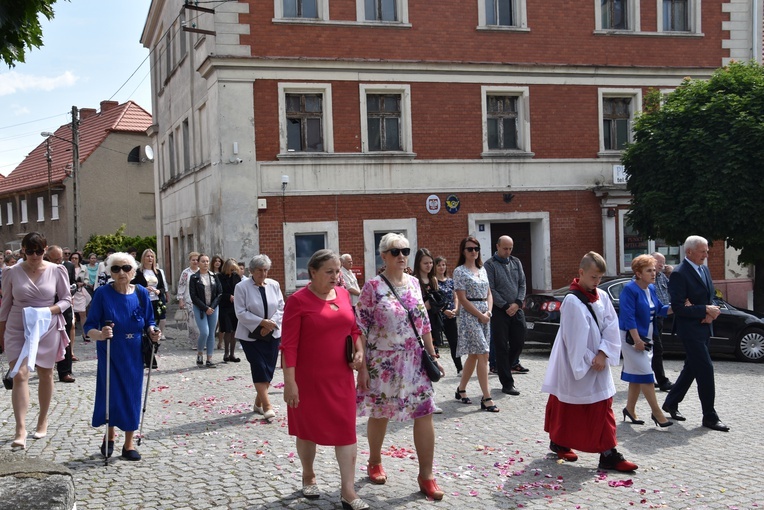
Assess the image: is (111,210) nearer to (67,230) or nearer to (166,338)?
(67,230)

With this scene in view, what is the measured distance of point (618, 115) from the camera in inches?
947

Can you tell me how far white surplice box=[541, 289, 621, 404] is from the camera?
733 cm

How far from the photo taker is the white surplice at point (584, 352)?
7.33 meters

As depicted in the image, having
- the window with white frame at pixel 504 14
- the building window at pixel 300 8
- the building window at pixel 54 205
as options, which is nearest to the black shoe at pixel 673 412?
the building window at pixel 300 8

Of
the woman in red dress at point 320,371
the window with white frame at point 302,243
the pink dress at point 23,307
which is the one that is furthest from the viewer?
the window with white frame at point 302,243

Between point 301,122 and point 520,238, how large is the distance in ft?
22.0

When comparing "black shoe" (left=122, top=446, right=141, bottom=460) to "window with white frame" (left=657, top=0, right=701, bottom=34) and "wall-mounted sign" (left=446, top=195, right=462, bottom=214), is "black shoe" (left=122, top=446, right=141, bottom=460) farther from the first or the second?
"window with white frame" (left=657, top=0, right=701, bottom=34)

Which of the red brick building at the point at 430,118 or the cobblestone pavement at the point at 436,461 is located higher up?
the red brick building at the point at 430,118

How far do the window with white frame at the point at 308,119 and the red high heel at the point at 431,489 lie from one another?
1536 cm

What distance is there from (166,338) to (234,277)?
520 cm

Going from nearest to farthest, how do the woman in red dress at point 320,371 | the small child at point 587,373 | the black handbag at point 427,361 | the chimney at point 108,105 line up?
the woman in red dress at point 320,371, the black handbag at point 427,361, the small child at point 587,373, the chimney at point 108,105

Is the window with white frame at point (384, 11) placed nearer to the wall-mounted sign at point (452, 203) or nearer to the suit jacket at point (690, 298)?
the wall-mounted sign at point (452, 203)

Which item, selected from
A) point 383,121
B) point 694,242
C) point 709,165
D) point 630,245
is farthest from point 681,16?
point 694,242

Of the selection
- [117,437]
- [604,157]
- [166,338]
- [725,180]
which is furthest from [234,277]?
[604,157]
